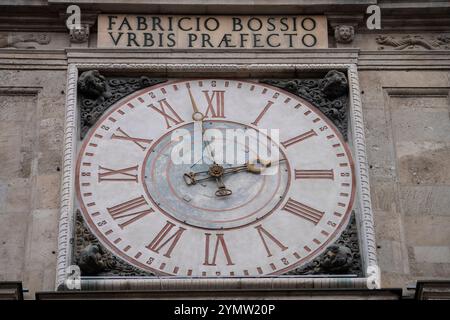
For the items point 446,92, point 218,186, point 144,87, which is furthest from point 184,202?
point 446,92

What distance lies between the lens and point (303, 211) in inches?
754

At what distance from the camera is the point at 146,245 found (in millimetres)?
18797

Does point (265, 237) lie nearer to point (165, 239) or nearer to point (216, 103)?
point (165, 239)

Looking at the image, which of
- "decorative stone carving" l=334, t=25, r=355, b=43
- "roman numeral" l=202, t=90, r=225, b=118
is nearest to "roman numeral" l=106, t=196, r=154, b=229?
"roman numeral" l=202, t=90, r=225, b=118

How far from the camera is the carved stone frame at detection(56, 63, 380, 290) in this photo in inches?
722

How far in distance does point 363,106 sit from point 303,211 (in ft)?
5.49

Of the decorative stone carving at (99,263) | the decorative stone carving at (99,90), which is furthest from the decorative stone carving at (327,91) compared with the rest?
the decorative stone carving at (99,263)

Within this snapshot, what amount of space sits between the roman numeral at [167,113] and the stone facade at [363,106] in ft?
1.42

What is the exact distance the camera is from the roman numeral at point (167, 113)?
19906mm

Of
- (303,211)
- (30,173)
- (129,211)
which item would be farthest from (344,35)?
(30,173)

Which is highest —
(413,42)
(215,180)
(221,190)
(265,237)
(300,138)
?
(413,42)
